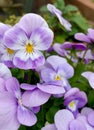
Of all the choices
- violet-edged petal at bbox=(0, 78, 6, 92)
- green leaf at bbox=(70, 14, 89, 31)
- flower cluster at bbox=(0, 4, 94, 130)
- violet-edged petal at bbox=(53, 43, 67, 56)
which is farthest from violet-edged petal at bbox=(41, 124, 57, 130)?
green leaf at bbox=(70, 14, 89, 31)

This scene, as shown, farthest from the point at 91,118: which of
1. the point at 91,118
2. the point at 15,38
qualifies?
the point at 15,38

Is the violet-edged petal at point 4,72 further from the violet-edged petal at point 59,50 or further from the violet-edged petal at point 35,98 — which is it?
the violet-edged petal at point 59,50

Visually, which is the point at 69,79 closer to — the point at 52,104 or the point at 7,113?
the point at 52,104

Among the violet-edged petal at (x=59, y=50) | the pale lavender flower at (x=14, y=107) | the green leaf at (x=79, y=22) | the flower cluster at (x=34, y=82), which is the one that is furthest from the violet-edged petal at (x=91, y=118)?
the green leaf at (x=79, y=22)

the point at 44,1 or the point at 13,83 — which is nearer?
the point at 13,83

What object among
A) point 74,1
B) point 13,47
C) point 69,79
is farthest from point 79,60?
point 74,1

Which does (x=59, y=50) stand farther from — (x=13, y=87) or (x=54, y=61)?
(x=13, y=87)
